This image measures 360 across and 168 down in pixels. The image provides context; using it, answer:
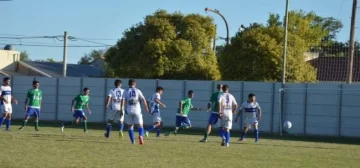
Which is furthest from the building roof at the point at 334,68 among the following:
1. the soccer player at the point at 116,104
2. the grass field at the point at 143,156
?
Result: the grass field at the point at 143,156

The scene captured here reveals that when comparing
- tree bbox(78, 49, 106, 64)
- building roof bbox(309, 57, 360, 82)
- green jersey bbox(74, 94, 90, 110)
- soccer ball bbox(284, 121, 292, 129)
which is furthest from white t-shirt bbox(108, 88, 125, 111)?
tree bbox(78, 49, 106, 64)

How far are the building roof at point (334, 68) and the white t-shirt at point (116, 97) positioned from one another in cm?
3284

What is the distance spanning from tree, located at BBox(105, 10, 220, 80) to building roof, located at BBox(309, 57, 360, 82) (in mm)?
9207

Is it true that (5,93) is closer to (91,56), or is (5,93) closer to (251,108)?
(251,108)

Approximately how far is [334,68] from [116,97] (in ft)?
122

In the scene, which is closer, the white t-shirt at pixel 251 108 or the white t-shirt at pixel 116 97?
the white t-shirt at pixel 116 97

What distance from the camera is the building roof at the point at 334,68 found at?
53.8 meters

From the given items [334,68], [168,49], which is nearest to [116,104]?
[168,49]

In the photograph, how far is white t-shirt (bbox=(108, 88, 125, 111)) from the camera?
22.4 metres

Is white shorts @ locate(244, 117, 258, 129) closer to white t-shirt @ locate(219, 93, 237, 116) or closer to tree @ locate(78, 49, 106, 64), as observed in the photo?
white t-shirt @ locate(219, 93, 237, 116)

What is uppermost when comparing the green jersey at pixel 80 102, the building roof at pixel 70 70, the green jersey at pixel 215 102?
the building roof at pixel 70 70

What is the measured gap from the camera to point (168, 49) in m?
52.1

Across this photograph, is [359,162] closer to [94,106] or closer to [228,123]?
[228,123]

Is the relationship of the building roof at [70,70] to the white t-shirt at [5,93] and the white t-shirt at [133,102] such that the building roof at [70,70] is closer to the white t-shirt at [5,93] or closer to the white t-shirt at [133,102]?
the white t-shirt at [5,93]
